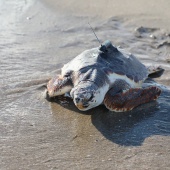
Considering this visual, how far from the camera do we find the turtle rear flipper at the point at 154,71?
5081 mm

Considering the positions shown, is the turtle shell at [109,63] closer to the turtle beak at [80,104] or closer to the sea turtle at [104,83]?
the sea turtle at [104,83]

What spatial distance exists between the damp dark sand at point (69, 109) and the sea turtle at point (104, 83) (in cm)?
13

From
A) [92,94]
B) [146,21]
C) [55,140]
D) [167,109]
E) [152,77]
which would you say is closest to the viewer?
[55,140]

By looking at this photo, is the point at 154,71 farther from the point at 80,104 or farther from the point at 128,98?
the point at 80,104

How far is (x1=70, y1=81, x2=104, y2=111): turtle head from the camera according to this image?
3.85 m

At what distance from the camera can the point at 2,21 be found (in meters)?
7.32

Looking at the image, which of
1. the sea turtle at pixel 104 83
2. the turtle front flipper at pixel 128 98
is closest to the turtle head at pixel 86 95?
the sea turtle at pixel 104 83

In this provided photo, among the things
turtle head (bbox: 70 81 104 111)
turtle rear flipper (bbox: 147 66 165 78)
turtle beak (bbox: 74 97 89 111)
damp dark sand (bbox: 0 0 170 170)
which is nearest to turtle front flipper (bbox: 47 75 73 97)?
damp dark sand (bbox: 0 0 170 170)

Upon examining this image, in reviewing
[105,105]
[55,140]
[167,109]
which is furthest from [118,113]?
[55,140]

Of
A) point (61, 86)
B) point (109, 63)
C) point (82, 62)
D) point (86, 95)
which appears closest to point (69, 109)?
point (61, 86)

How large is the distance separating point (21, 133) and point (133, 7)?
5.25 m

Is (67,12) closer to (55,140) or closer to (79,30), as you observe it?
(79,30)

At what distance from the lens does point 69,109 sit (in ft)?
13.8

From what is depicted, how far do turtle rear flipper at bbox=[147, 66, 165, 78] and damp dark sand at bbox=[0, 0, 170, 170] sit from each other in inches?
3.8
